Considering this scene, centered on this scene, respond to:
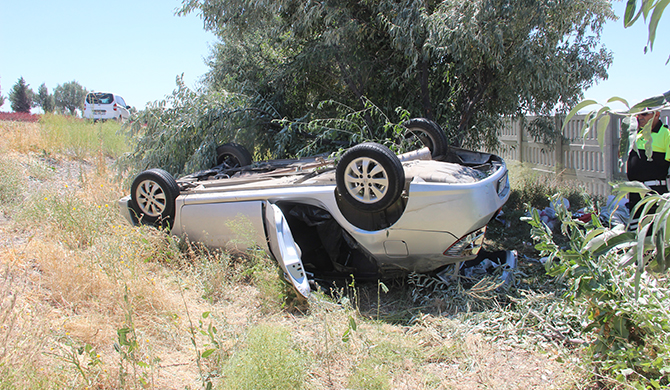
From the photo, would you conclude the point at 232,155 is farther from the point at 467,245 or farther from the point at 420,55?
the point at 467,245

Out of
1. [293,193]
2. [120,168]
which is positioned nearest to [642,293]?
[293,193]

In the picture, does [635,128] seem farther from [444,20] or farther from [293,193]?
[444,20]

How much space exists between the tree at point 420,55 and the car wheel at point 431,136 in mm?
1059

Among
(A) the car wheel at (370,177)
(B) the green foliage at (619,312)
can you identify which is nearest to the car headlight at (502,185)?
(A) the car wheel at (370,177)

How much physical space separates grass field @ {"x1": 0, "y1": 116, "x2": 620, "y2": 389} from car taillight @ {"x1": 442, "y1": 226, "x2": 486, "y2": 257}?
32 cm

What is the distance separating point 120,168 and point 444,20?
534 cm

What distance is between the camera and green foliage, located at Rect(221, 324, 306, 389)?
94.3 inches

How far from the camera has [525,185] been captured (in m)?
7.83

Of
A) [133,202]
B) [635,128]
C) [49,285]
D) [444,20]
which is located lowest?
[49,285]

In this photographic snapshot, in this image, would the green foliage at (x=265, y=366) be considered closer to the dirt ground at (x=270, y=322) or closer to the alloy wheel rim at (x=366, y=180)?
the dirt ground at (x=270, y=322)

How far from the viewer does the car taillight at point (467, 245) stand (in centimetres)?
360

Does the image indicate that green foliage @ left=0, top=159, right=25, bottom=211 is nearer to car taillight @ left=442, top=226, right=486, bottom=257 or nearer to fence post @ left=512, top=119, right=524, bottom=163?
car taillight @ left=442, top=226, right=486, bottom=257

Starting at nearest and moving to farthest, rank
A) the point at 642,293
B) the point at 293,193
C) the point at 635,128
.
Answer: the point at 635,128 → the point at 642,293 → the point at 293,193

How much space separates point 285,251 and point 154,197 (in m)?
1.85
